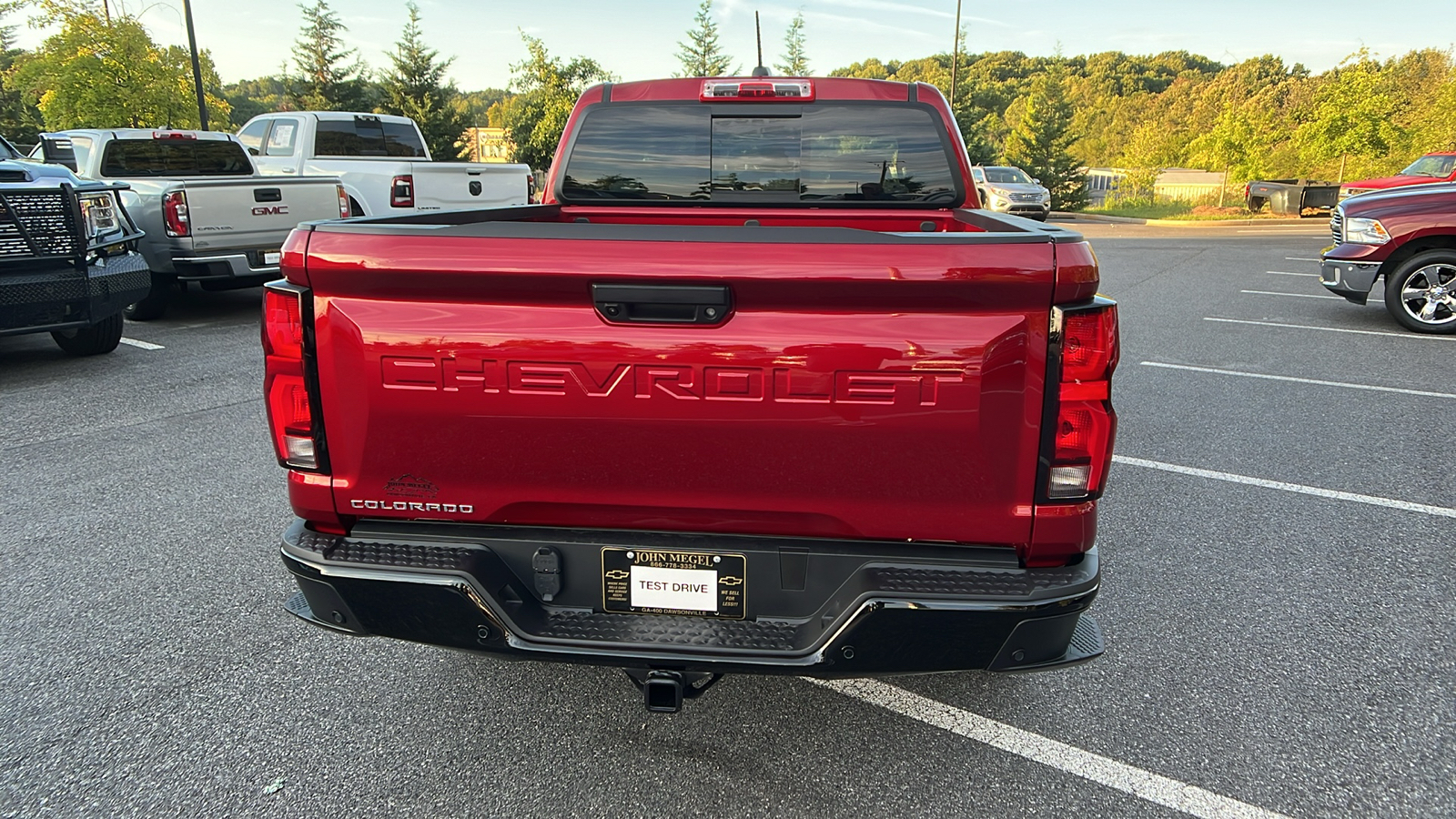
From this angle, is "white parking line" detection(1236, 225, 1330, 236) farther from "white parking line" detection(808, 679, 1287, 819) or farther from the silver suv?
"white parking line" detection(808, 679, 1287, 819)

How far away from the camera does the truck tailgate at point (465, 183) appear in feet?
35.9

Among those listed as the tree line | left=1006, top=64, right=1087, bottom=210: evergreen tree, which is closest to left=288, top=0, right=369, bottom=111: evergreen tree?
the tree line

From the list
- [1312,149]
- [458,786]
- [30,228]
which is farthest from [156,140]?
[1312,149]

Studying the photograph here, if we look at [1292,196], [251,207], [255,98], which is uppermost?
[255,98]

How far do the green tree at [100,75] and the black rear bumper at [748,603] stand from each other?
27049 millimetres

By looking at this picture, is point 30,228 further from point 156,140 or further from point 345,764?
point 345,764

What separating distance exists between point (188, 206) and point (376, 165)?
3572 mm

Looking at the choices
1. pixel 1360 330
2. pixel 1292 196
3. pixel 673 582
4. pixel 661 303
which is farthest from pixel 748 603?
pixel 1292 196

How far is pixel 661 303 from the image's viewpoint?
6.60 ft

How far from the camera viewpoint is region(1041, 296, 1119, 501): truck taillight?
6.51 feet

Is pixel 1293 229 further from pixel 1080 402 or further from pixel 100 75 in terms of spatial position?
pixel 100 75

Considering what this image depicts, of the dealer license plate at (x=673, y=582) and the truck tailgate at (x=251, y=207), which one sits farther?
the truck tailgate at (x=251, y=207)

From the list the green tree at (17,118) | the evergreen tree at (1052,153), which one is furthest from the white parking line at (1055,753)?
the green tree at (17,118)

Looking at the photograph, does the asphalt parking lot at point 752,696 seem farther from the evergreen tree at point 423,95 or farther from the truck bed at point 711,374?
the evergreen tree at point 423,95
